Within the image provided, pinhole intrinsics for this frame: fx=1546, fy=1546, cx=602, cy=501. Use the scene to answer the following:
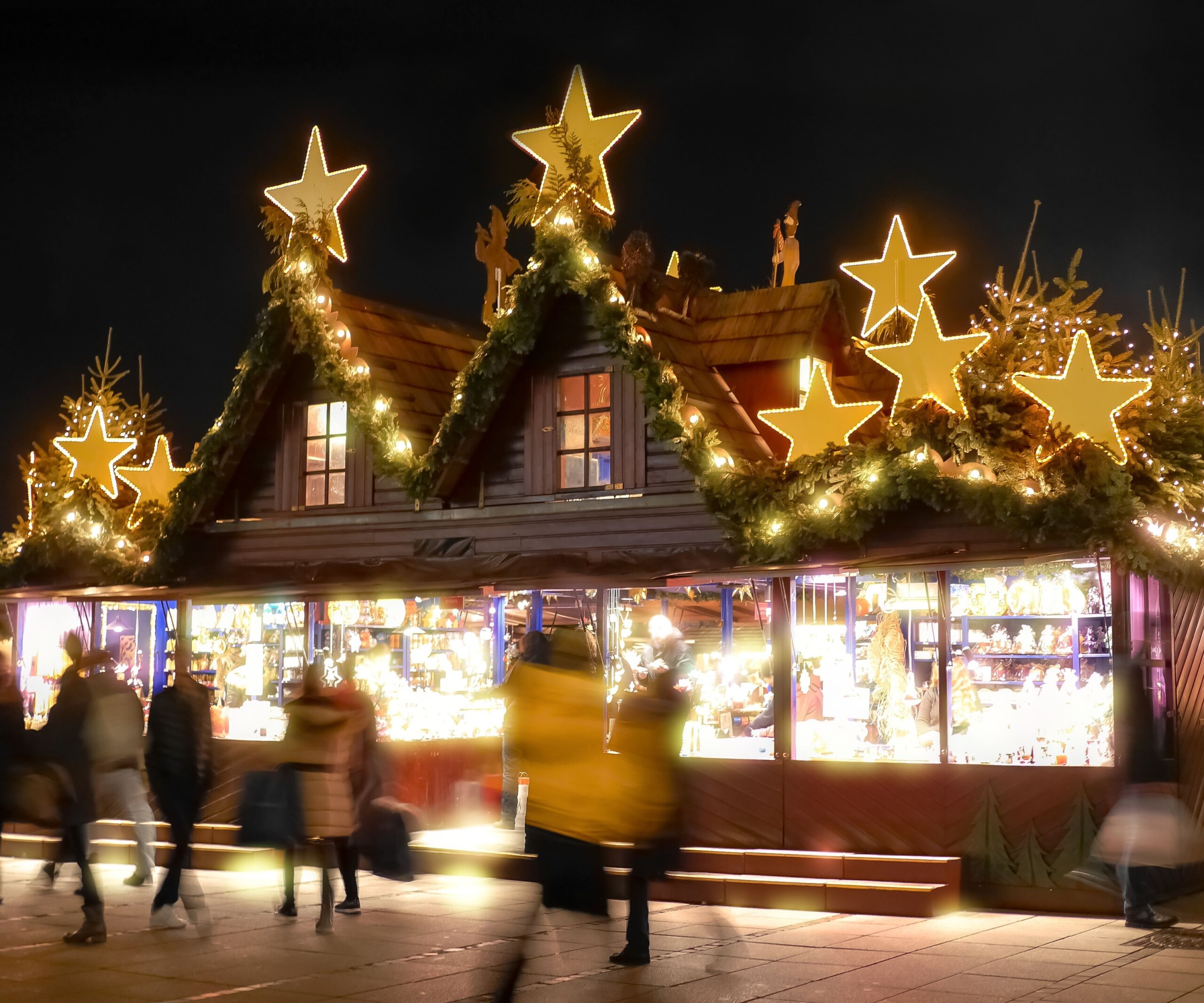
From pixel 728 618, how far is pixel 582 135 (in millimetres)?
5257

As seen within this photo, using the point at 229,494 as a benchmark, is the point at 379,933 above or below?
below

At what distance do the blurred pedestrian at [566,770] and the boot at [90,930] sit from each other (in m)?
3.63

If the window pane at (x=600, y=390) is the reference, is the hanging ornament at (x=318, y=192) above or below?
above

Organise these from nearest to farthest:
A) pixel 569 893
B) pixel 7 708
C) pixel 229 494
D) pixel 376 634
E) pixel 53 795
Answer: pixel 569 893 → pixel 53 795 → pixel 7 708 → pixel 376 634 → pixel 229 494

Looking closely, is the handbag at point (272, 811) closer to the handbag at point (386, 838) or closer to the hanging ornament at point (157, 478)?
the handbag at point (386, 838)

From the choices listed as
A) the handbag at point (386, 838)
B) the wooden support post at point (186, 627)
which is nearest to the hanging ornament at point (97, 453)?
the wooden support post at point (186, 627)

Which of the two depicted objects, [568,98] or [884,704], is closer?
[884,704]

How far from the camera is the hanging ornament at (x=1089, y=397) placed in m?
13.0

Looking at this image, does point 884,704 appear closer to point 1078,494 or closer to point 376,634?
point 1078,494

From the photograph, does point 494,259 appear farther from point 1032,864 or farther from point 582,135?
point 1032,864

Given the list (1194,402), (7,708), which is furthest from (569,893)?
(1194,402)

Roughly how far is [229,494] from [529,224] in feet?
18.6

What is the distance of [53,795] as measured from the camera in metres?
10.3

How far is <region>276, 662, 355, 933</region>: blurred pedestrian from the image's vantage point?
11141 millimetres
